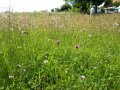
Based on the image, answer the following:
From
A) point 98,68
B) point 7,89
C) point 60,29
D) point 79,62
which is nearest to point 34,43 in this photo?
point 79,62

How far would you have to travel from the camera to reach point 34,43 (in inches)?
192

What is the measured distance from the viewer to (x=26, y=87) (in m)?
3.57

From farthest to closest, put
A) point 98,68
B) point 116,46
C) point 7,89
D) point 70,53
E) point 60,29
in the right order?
point 60,29
point 116,46
point 70,53
point 98,68
point 7,89

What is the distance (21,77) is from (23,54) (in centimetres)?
62

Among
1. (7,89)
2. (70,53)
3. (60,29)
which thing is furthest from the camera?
(60,29)

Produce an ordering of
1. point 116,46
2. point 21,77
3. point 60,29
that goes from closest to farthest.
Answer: point 21,77
point 116,46
point 60,29

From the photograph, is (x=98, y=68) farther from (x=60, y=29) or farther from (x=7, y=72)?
(x=60, y=29)

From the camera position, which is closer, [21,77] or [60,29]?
[21,77]

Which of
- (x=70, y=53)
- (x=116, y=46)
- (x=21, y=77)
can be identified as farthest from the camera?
(x=116, y=46)

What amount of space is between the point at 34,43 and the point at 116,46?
1.42m

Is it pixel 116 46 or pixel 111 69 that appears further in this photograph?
pixel 116 46

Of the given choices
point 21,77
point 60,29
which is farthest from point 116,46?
point 21,77

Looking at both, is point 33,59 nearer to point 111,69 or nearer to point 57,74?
point 57,74

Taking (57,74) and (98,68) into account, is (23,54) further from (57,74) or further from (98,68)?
(98,68)
